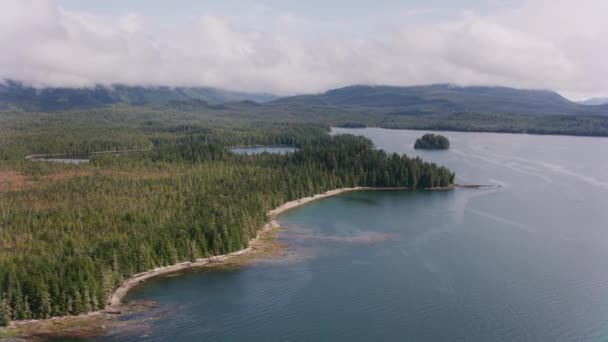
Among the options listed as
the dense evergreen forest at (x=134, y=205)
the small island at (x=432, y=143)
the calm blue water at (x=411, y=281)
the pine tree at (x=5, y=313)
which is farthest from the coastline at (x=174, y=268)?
the small island at (x=432, y=143)

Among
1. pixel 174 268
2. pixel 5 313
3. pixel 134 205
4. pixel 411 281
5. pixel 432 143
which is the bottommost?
pixel 411 281

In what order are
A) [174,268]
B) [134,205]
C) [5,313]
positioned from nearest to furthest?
[5,313]
[174,268]
[134,205]

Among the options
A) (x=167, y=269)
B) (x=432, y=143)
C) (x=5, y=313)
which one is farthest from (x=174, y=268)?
(x=432, y=143)

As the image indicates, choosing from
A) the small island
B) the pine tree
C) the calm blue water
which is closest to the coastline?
the calm blue water

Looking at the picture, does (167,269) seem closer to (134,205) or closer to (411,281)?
(134,205)

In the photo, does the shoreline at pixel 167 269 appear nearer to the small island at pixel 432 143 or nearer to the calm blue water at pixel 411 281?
the calm blue water at pixel 411 281

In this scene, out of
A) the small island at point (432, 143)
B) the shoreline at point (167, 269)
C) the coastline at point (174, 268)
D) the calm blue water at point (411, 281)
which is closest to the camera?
the calm blue water at point (411, 281)

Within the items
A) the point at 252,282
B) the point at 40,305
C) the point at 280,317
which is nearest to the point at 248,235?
the point at 252,282
